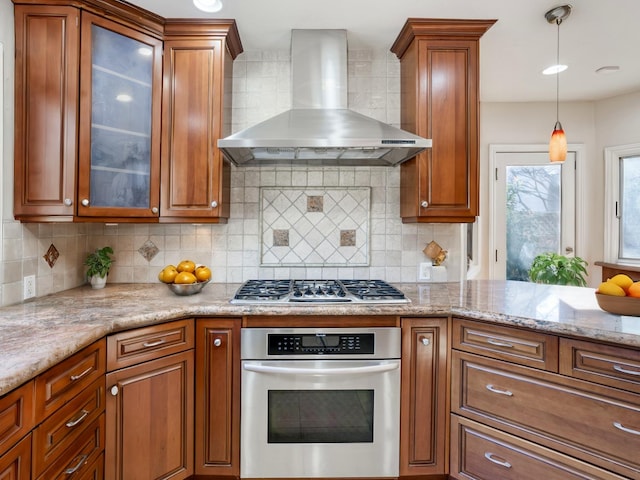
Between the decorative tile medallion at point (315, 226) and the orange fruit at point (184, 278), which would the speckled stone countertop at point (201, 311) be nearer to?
the orange fruit at point (184, 278)

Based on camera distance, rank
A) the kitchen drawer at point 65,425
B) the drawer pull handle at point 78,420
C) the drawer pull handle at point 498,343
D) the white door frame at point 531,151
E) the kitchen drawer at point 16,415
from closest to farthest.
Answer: the kitchen drawer at point 16,415 < the kitchen drawer at point 65,425 < the drawer pull handle at point 78,420 < the drawer pull handle at point 498,343 < the white door frame at point 531,151

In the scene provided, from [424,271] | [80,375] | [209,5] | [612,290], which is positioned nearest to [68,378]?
[80,375]

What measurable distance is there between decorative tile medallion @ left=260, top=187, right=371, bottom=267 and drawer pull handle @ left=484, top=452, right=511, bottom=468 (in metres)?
1.24

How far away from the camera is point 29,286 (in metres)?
1.81

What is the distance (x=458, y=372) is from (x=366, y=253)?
0.98 m

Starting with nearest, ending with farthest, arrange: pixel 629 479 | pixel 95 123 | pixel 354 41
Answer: pixel 629 479 < pixel 95 123 < pixel 354 41

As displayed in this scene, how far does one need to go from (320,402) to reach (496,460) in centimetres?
82

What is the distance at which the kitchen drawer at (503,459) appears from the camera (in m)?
1.43

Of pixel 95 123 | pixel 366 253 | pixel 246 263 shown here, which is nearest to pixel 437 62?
pixel 366 253

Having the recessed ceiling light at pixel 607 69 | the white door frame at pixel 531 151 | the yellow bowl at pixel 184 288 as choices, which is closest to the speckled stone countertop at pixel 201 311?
the yellow bowl at pixel 184 288

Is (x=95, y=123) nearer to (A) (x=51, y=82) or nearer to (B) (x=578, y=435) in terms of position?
(A) (x=51, y=82)

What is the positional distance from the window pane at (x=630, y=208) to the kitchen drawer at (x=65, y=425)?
14.5ft

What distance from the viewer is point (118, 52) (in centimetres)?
191

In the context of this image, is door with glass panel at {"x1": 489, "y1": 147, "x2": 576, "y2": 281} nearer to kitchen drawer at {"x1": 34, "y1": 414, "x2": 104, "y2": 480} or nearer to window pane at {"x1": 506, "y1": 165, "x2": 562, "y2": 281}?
window pane at {"x1": 506, "y1": 165, "x2": 562, "y2": 281}
